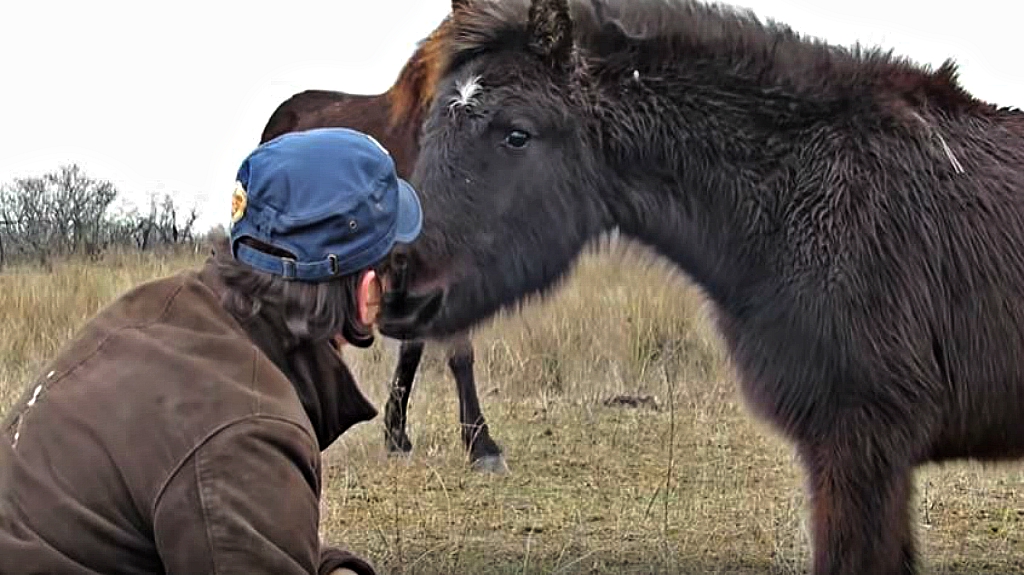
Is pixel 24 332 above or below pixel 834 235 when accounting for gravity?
below

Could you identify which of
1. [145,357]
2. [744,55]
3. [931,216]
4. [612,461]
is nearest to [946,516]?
[612,461]

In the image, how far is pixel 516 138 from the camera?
3980 millimetres

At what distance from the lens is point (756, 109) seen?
3992mm

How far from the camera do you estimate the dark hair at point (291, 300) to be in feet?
6.68

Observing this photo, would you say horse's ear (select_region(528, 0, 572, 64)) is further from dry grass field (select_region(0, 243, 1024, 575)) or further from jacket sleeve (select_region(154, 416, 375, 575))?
jacket sleeve (select_region(154, 416, 375, 575))

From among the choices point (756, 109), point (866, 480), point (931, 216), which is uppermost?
point (756, 109)

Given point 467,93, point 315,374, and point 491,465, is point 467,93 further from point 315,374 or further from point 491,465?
point 491,465

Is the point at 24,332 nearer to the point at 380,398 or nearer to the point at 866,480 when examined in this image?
the point at 380,398

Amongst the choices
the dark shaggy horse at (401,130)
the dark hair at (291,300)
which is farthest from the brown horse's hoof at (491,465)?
the dark hair at (291,300)

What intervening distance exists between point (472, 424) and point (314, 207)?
456 cm

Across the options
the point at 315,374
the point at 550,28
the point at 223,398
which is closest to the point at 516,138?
the point at 550,28

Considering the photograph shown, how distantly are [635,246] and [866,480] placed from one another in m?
1.10

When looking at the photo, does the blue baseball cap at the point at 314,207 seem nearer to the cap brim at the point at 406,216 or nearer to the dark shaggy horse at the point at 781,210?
the cap brim at the point at 406,216

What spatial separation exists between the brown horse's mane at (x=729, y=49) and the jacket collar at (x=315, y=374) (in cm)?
209
